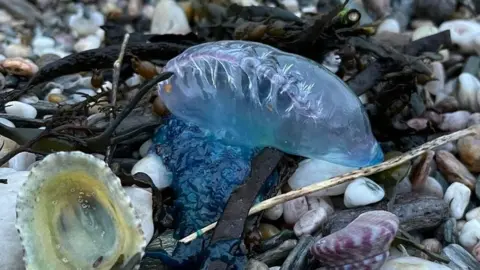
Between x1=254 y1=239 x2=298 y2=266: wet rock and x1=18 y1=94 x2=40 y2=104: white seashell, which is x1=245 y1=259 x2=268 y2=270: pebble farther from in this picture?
x1=18 y1=94 x2=40 y2=104: white seashell

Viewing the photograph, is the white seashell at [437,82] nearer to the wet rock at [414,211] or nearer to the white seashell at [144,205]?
the wet rock at [414,211]

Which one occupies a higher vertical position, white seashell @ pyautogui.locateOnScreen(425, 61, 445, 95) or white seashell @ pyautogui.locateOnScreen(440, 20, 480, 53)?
white seashell @ pyautogui.locateOnScreen(440, 20, 480, 53)

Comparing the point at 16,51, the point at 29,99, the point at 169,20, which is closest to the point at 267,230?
the point at 29,99

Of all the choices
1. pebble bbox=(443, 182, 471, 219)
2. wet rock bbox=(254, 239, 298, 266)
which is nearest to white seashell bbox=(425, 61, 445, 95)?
pebble bbox=(443, 182, 471, 219)

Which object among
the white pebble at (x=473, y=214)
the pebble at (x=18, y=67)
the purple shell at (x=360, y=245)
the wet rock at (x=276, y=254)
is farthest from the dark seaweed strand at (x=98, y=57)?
the white pebble at (x=473, y=214)

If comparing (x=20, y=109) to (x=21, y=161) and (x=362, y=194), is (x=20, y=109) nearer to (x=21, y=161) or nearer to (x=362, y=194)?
(x=21, y=161)
